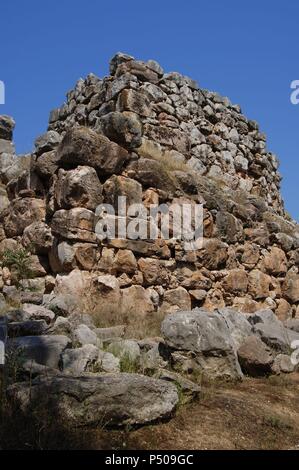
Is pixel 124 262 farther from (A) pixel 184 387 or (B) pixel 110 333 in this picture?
(A) pixel 184 387

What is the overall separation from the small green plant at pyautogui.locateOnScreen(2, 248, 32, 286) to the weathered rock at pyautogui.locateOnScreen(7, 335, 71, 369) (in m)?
2.60

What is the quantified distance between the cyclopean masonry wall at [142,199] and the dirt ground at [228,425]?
227cm

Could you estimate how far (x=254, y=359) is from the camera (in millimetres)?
4629

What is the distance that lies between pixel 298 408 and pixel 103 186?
13.0 ft

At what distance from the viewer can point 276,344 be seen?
17.4 feet

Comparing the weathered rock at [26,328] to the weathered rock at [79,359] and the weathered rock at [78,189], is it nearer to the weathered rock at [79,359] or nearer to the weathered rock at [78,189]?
the weathered rock at [79,359]

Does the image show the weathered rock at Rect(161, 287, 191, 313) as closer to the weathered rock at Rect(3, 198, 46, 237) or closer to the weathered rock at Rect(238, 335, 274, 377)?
the weathered rock at Rect(238, 335, 274, 377)

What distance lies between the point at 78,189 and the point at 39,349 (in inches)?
118

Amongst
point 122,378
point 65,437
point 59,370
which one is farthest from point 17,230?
point 65,437

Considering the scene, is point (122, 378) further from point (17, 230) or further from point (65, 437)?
point (17, 230)

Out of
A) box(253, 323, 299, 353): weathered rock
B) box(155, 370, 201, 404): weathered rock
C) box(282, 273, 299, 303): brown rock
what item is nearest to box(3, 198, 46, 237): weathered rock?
box(253, 323, 299, 353): weathered rock

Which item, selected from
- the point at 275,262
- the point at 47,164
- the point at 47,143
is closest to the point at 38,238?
the point at 47,164

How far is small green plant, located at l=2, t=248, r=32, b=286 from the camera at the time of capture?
6.06 m

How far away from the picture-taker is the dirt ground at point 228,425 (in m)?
2.71
